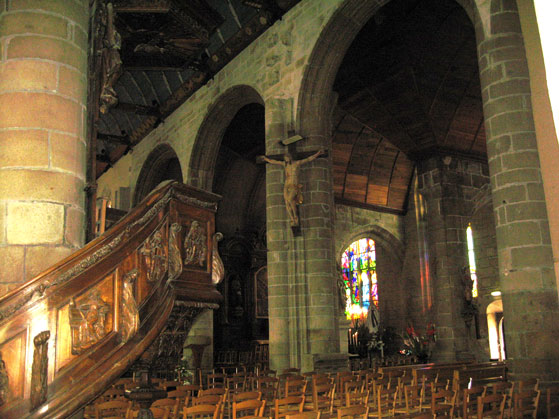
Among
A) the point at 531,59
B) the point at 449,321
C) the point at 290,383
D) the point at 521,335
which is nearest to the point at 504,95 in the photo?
the point at 521,335

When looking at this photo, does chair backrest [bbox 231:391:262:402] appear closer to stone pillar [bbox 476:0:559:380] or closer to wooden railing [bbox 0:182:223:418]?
wooden railing [bbox 0:182:223:418]

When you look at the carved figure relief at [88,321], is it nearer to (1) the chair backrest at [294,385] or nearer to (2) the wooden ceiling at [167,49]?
(2) the wooden ceiling at [167,49]

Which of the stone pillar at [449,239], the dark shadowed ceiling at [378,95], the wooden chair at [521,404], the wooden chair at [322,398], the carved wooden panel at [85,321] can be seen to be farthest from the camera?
the stone pillar at [449,239]

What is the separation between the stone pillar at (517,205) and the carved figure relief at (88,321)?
5.01 m

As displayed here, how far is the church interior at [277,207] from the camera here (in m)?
3.20

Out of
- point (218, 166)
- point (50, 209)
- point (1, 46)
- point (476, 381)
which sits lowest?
point (476, 381)

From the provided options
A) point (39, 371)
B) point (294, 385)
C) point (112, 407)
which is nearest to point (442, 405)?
point (294, 385)

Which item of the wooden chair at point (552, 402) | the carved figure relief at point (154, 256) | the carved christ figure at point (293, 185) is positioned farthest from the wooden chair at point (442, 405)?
the carved christ figure at point (293, 185)

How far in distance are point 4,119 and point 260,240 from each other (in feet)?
48.9

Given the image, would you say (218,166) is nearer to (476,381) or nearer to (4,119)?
(476,381)

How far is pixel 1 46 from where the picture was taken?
12.9 ft

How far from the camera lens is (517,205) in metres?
6.74

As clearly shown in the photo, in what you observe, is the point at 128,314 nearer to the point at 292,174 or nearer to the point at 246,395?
the point at 246,395

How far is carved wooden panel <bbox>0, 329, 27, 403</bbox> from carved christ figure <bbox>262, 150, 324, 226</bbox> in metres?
7.89
